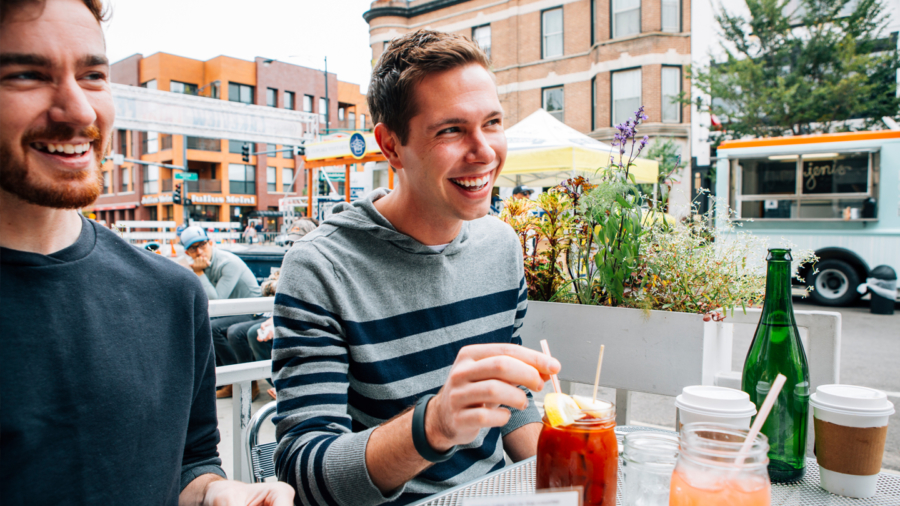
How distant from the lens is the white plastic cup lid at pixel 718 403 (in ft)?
3.04

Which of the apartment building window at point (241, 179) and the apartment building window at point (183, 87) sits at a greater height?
the apartment building window at point (183, 87)

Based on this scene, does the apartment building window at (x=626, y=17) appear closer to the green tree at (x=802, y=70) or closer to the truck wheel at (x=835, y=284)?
the green tree at (x=802, y=70)

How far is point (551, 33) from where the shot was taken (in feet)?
60.6

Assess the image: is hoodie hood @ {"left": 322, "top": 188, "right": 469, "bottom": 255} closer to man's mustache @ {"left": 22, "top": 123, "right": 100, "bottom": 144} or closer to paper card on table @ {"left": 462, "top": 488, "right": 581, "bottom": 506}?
man's mustache @ {"left": 22, "top": 123, "right": 100, "bottom": 144}

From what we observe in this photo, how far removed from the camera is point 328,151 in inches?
398

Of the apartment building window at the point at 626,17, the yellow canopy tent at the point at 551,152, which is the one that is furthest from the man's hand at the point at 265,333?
the apartment building window at the point at 626,17

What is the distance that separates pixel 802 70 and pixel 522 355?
15.2m

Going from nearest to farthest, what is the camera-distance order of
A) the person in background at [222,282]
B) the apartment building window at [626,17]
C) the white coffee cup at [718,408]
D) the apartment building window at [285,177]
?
the white coffee cup at [718,408], the person in background at [222,282], the apartment building window at [626,17], the apartment building window at [285,177]

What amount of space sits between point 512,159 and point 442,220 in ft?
19.2

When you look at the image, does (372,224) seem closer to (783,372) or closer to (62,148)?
(62,148)

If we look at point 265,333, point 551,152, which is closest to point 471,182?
point 265,333

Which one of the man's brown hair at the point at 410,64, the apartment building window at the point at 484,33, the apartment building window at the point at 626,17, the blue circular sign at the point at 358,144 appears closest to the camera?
the man's brown hair at the point at 410,64

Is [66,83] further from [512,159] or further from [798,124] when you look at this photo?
[798,124]

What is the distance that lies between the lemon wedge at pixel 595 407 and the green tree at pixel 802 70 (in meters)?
14.0
